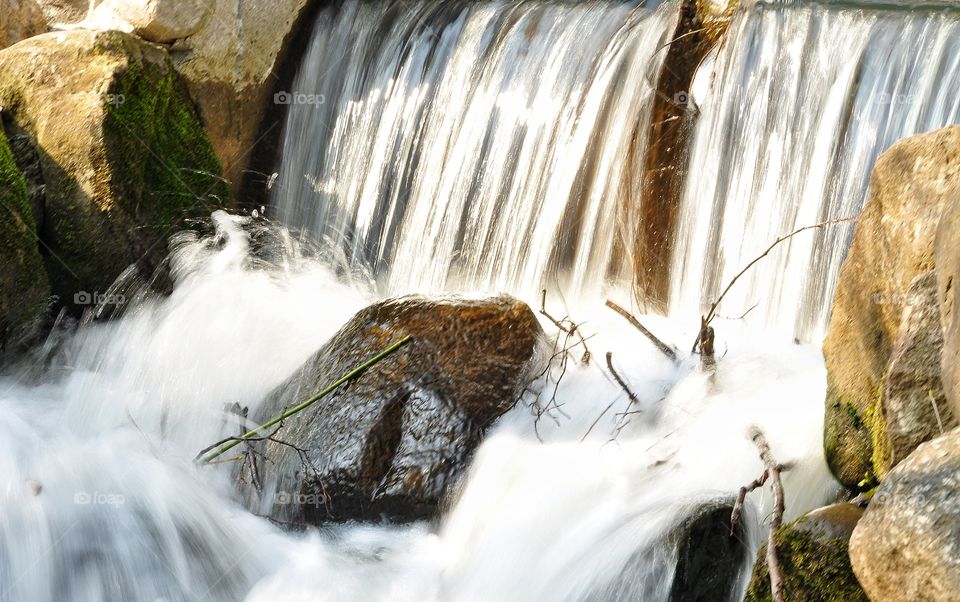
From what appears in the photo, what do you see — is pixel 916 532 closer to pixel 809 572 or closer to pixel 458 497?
Answer: pixel 809 572

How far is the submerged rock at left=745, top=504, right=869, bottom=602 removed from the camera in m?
2.52

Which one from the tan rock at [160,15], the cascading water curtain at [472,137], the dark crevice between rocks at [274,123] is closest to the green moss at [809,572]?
the cascading water curtain at [472,137]

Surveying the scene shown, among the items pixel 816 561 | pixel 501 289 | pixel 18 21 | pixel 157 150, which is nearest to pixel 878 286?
pixel 816 561

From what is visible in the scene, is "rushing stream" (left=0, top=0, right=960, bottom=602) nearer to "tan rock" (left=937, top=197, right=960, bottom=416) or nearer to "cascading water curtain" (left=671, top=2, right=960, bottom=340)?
"cascading water curtain" (left=671, top=2, right=960, bottom=340)

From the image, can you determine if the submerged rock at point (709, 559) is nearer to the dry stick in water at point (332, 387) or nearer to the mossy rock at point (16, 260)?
the dry stick in water at point (332, 387)

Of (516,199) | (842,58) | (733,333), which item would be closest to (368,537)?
(733,333)

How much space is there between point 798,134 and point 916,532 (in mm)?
3458

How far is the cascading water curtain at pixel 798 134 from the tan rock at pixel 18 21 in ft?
14.5

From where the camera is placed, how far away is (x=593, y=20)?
6.29m

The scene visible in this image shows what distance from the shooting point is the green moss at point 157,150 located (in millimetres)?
5969

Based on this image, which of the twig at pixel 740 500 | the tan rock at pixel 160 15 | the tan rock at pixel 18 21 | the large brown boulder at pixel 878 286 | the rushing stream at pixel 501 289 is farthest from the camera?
the tan rock at pixel 18 21

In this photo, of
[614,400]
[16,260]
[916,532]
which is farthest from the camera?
[16,260]

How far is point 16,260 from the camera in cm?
545

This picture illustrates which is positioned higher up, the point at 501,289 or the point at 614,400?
the point at 501,289
